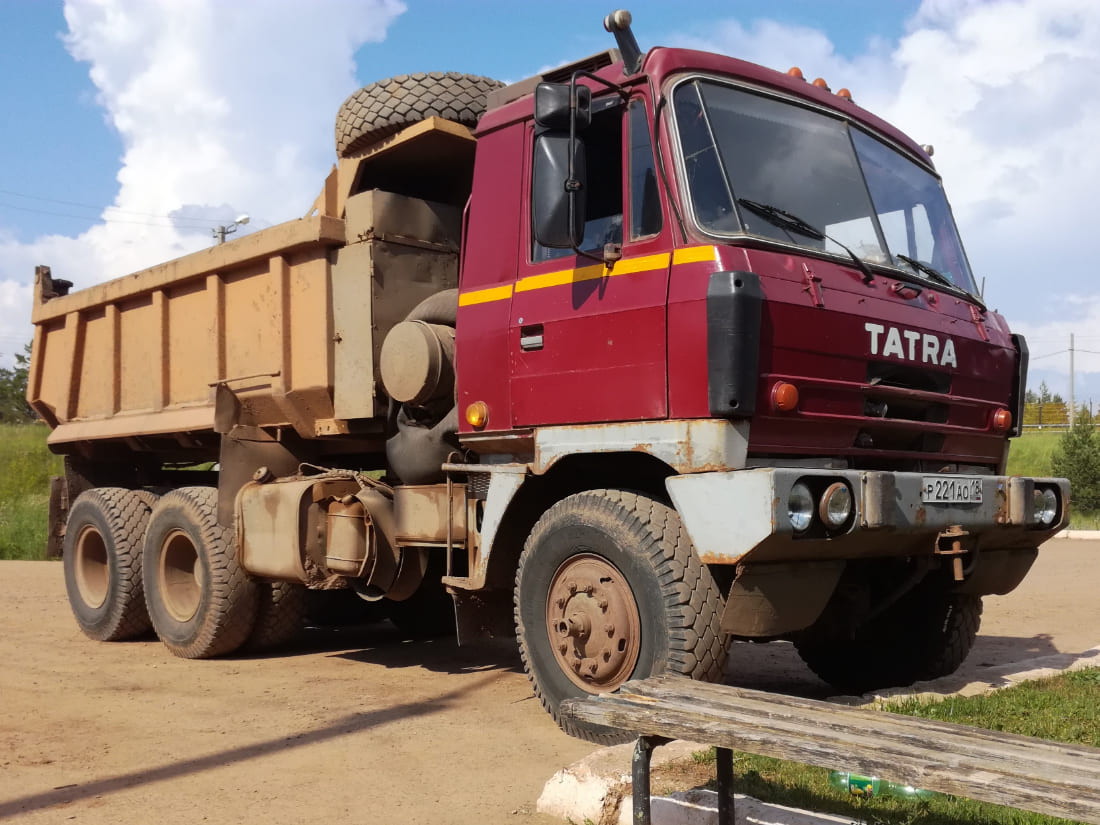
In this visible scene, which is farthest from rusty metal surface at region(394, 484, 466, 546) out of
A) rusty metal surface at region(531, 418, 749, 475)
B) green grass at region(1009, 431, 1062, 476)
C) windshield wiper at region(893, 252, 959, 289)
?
green grass at region(1009, 431, 1062, 476)

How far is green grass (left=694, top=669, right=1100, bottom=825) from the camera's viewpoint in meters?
3.45

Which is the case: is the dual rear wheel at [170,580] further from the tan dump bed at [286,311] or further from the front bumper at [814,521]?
the front bumper at [814,521]

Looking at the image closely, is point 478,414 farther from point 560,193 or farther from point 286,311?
point 286,311

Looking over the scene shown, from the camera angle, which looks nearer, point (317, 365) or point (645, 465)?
point (645, 465)

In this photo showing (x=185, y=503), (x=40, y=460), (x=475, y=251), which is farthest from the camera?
(x=40, y=460)

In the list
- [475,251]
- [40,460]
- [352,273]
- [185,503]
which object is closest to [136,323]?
[185,503]

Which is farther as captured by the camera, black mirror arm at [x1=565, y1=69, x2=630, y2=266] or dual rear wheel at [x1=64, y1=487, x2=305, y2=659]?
dual rear wheel at [x1=64, y1=487, x2=305, y2=659]

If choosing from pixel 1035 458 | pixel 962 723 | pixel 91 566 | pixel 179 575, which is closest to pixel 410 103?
pixel 179 575

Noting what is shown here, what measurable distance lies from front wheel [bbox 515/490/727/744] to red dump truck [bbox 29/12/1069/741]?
0.5 inches

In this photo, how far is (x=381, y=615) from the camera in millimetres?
8531

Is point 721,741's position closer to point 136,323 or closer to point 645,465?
point 645,465

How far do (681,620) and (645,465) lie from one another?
2.88 feet

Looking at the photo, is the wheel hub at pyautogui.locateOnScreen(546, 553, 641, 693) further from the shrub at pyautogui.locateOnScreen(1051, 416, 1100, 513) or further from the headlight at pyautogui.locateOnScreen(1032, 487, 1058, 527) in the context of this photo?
the shrub at pyautogui.locateOnScreen(1051, 416, 1100, 513)

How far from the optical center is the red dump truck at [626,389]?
4.34 metres
